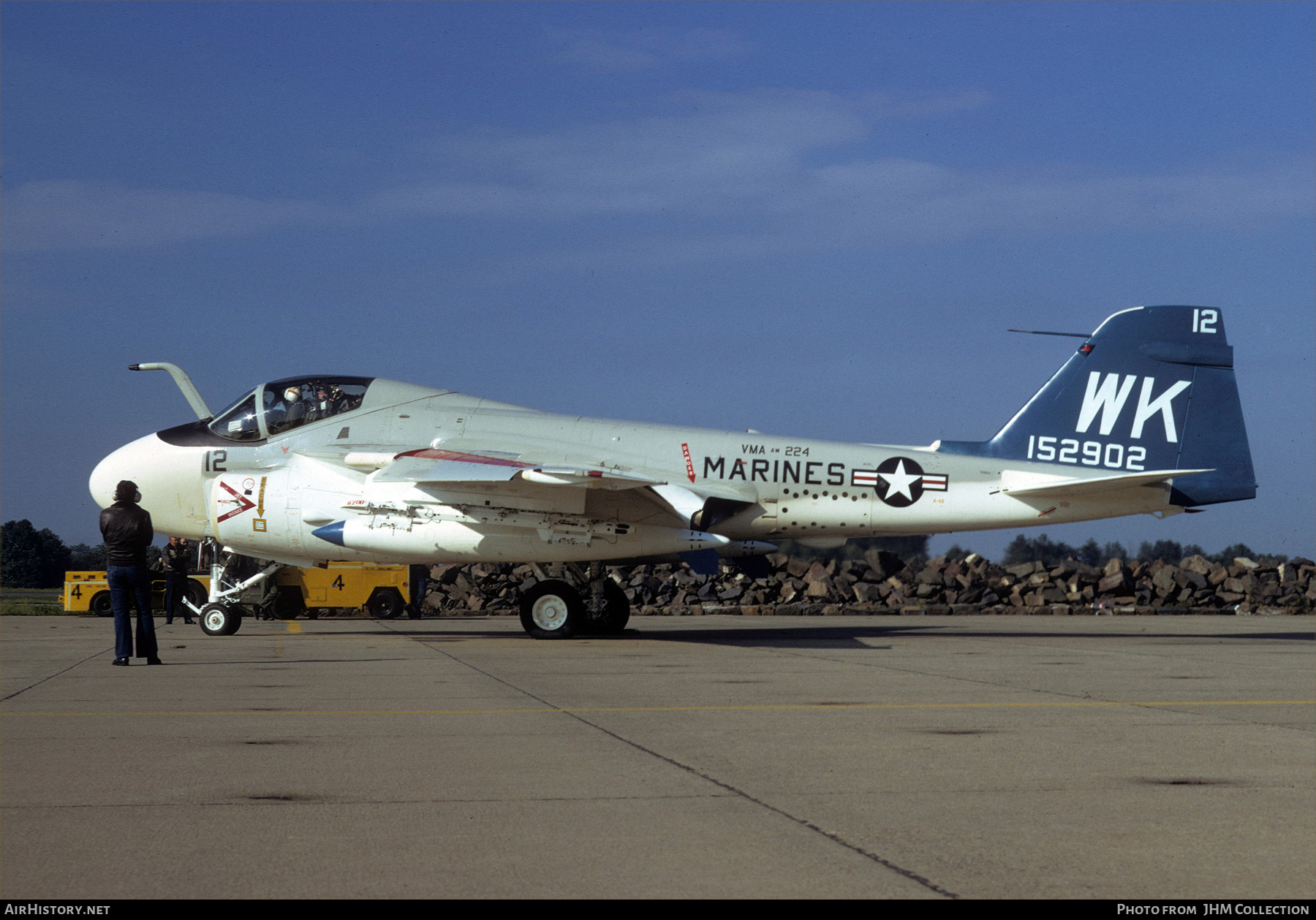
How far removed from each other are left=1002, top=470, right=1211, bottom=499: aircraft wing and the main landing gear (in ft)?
19.5

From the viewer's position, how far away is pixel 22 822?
473cm

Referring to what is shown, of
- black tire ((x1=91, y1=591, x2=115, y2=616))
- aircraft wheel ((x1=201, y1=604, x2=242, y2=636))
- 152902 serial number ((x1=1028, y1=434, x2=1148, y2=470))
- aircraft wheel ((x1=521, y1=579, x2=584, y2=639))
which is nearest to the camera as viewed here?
aircraft wheel ((x1=521, y1=579, x2=584, y2=639))

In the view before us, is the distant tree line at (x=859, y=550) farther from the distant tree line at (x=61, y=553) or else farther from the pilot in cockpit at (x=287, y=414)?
the pilot in cockpit at (x=287, y=414)

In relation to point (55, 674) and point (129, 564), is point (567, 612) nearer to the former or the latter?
point (129, 564)

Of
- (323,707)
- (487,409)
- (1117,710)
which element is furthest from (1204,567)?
(323,707)

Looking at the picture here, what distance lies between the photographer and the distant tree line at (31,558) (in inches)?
1855

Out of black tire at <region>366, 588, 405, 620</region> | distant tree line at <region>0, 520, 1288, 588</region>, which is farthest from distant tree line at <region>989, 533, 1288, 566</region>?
black tire at <region>366, 588, 405, 620</region>

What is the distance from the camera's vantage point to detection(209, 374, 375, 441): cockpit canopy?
1684cm

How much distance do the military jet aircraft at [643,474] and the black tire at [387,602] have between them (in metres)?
6.63

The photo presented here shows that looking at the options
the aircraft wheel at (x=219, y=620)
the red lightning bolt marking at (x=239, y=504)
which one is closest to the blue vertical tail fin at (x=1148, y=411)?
the red lightning bolt marking at (x=239, y=504)

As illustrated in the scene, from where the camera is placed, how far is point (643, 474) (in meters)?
16.6

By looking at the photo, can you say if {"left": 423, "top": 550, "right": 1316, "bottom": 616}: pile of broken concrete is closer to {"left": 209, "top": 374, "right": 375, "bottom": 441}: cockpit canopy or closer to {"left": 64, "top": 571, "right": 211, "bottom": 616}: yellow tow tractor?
{"left": 64, "top": 571, "right": 211, "bottom": 616}: yellow tow tractor
